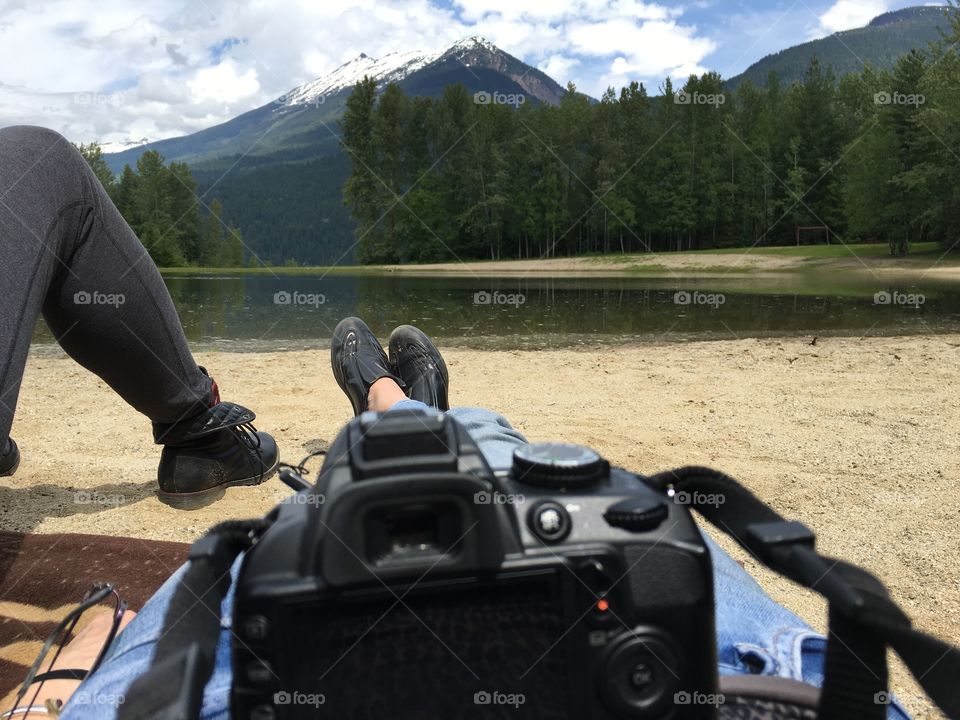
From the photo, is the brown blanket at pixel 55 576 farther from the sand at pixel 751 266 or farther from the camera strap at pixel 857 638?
the sand at pixel 751 266

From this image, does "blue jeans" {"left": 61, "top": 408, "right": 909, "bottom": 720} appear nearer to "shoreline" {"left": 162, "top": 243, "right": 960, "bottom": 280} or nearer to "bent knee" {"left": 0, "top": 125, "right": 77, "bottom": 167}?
"bent knee" {"left": 0, "top": 125, "right": 77, "bottom": 167}

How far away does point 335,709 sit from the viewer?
579mm

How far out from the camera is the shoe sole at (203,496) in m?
2.22

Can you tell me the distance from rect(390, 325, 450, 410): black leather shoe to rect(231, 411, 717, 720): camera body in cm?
189

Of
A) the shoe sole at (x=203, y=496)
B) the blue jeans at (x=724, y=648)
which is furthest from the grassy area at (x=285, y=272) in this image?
the blue jeans at (x=724, y=648)

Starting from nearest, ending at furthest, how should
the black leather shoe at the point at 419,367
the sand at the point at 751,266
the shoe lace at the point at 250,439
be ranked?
the shoe lace at the point at 250,439 < the black leather shoe at the point at 419,367 < the sand at the point at 751,266

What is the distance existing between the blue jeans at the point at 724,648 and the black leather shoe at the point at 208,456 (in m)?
1.01

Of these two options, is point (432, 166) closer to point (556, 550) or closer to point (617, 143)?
point (617, 143)

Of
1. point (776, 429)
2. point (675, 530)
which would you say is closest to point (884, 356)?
point (776, 429)

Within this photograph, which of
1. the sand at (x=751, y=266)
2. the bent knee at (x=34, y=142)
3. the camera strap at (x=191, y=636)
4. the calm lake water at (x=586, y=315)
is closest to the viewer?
the camera strap at (x=191, y=636)

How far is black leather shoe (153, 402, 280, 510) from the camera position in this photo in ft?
6.66

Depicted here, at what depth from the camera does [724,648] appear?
1.06m

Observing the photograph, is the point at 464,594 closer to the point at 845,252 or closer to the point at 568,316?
the point at 568,316

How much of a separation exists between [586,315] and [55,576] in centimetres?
970
